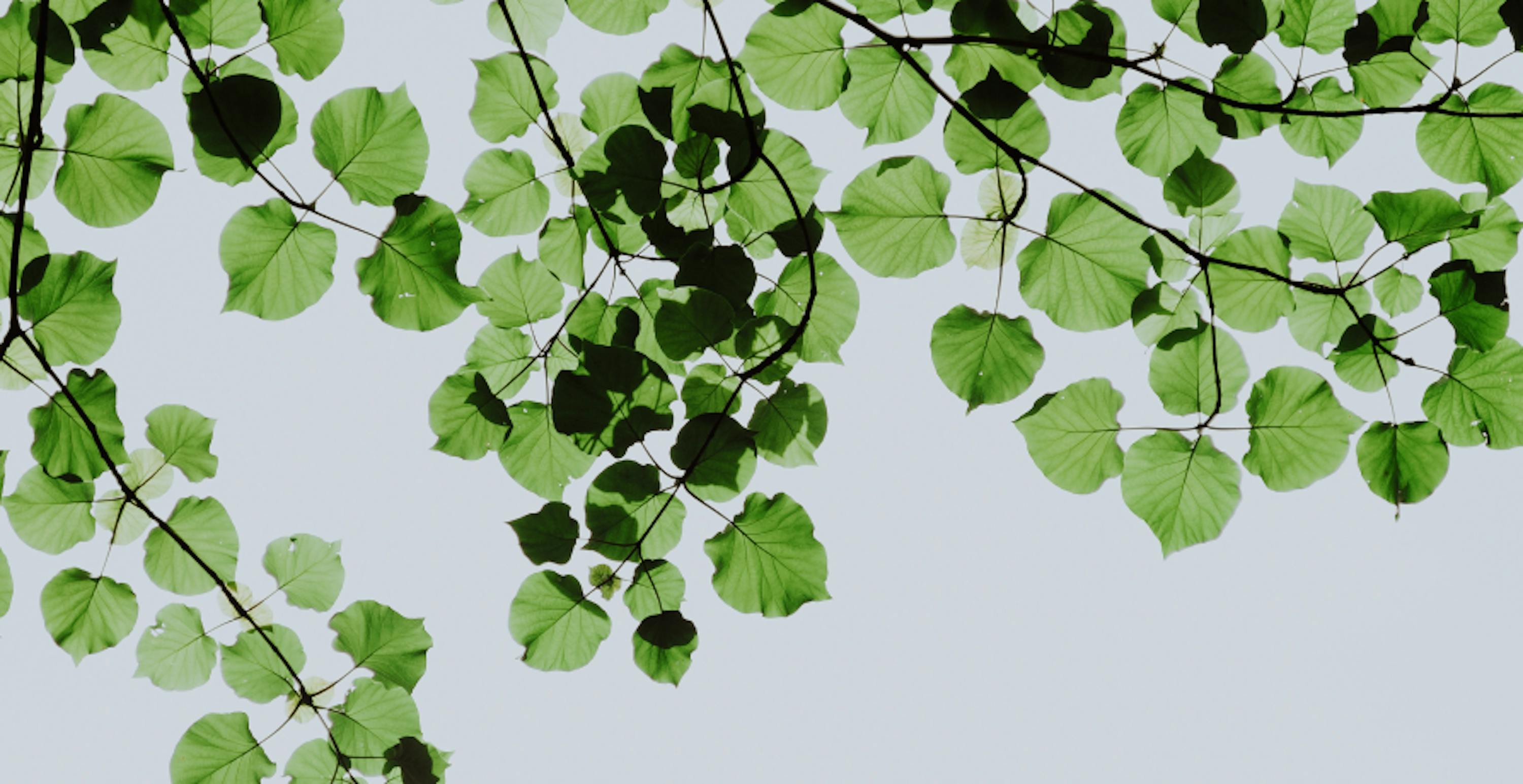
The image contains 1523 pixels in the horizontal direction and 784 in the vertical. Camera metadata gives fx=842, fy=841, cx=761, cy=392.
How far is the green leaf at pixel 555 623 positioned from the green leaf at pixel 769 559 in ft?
0.56

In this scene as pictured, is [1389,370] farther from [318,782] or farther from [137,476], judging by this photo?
[137,476]

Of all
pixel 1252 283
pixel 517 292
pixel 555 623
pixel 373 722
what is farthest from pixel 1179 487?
pixel 373 722

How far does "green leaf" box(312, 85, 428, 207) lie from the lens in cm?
103

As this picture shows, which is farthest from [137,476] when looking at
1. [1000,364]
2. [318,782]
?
[1000,364]

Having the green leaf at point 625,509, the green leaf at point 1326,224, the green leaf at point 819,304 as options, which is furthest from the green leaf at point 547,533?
the green leaf at point 1326,224

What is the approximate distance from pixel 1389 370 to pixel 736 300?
0.91m

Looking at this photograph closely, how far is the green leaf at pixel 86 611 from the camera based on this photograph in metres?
1.22

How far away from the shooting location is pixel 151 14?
1.00 meters

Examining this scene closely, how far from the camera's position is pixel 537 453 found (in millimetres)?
1191

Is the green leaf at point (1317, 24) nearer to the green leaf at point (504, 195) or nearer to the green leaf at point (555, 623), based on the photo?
the green leaf at point (504, 195)

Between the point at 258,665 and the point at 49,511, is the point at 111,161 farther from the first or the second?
the point at 258,665

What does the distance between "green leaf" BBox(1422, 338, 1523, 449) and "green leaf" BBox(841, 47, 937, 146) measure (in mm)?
818

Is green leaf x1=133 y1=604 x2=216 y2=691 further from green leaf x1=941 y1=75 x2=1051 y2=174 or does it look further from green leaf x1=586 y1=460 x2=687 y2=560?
green leaf x1=941 y1=75 x2=1051 y2=174

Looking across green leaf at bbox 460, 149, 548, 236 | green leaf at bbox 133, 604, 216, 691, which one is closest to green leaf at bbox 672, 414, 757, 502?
green leaf at bbox 460, 149, 548, 236
